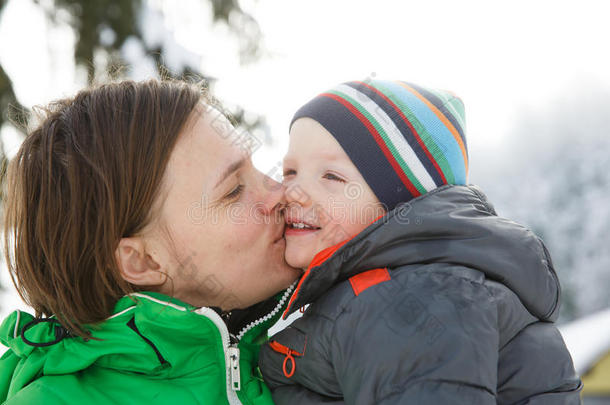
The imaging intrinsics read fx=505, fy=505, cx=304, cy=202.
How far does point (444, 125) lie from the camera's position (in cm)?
165

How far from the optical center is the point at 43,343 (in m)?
1.28

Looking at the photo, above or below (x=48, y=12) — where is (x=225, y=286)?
below

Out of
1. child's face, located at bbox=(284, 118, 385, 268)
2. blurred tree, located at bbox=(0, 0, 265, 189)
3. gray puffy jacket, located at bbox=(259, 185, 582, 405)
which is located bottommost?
gray puffy jacket, located at bbox=(259, 185, 582, 405)

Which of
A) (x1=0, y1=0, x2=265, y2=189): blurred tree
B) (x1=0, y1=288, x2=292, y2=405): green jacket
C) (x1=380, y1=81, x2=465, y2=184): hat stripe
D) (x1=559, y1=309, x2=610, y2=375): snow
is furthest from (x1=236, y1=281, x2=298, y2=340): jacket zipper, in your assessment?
(x1=0, y1=0, x2=265, y2=189): blurred tree

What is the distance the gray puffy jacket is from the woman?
0.22 meters

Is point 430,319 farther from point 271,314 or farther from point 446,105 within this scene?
point 446,105

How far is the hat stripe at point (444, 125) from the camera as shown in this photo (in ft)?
5.39

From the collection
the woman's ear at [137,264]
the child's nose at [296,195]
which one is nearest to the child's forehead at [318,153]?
the child's nose at [296,195]

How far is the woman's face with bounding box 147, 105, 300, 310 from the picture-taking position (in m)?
1.41

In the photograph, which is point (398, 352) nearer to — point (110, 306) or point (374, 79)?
point (110, 306)

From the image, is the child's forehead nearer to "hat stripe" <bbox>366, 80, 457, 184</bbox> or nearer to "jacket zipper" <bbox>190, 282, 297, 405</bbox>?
"hat stripe" <bbox>366, 80, 457, 184</bbox>

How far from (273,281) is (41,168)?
73cm

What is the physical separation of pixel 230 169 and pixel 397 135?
0.54 metres

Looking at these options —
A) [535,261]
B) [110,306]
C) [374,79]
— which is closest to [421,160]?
[374,79]
